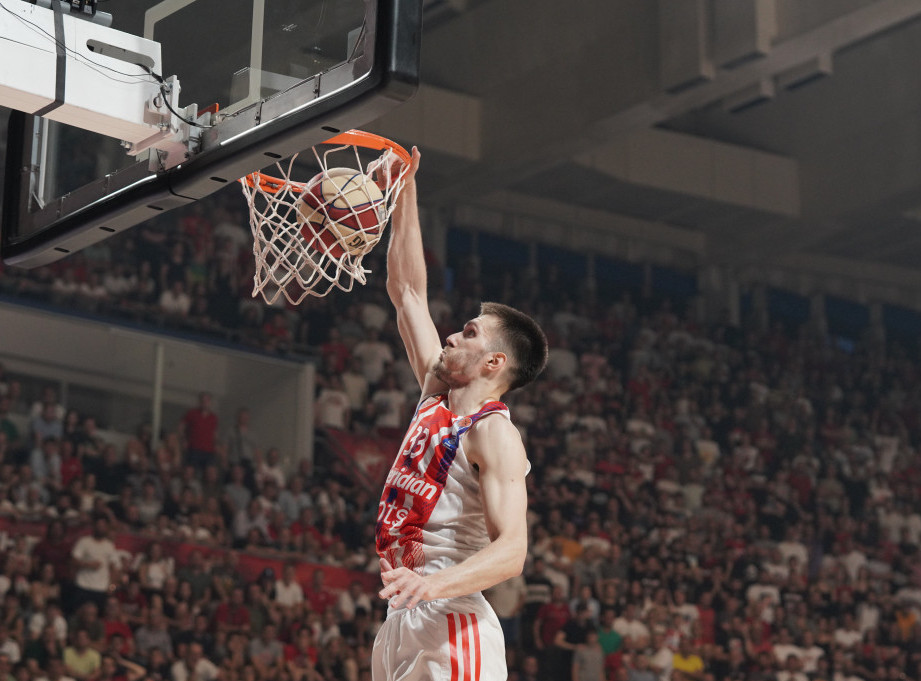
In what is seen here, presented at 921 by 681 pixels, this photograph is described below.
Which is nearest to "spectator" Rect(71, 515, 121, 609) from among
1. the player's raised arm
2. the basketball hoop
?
the basketball hoop

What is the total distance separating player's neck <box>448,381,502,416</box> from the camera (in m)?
3.54

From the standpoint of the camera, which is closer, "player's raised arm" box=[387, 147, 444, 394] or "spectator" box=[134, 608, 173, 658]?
"player's raised arm" box=[387, 147, 444, 394]

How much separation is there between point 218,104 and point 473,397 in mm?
1126

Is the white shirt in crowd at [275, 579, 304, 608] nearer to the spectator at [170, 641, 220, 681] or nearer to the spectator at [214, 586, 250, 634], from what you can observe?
the spectator at [214, 586, 250, 634]

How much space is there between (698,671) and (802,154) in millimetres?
8155

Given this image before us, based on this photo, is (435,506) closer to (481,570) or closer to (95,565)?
(481,570)

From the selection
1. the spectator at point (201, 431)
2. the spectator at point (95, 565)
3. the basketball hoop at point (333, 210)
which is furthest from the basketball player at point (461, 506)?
the spectator at point (201, 431)

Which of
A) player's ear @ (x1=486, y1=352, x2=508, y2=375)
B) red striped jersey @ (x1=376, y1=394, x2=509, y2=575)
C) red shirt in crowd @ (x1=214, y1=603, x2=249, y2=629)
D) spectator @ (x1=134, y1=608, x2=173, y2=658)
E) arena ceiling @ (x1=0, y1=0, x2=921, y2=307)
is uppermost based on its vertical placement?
arena ceiling @ (x1=0, y1=0, x2=921, y2=307)

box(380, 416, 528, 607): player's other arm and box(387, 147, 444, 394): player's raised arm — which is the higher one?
box(387, 147, 444, 394): player's raised arm

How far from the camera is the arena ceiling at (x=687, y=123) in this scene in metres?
12.7

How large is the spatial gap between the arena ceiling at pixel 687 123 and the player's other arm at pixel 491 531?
31.3ft

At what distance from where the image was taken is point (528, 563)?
11586mm

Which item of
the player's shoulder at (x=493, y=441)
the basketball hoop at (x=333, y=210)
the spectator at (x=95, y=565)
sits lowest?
the spectator at (x=95, y=565)

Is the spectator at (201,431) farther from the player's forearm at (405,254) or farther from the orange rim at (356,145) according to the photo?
the player's forearm at (405,254)
